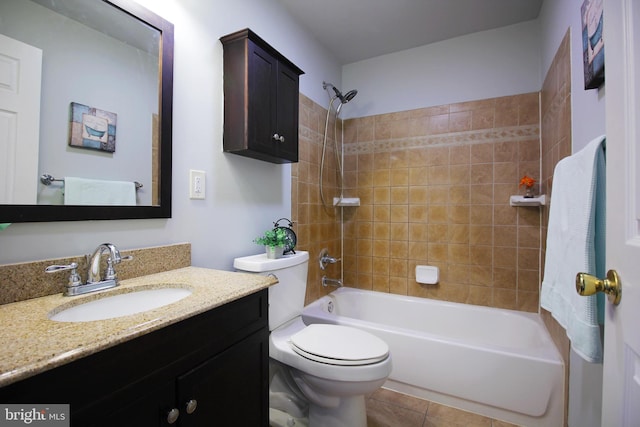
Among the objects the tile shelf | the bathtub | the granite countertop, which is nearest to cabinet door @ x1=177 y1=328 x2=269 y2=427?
the granite countertop

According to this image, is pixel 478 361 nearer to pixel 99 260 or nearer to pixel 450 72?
pixel 99 260

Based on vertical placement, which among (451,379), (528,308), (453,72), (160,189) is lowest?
(451,379)

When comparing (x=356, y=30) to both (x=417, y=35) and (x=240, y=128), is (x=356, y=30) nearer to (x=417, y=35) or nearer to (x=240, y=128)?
(x=417, y=35)

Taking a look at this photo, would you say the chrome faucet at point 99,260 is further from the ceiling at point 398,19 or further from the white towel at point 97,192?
the ceiling at point 398,19

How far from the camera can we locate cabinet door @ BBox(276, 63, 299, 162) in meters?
1.58

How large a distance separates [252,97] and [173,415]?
1281 millimetres

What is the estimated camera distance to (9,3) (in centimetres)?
81

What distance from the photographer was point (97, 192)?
3.23ft

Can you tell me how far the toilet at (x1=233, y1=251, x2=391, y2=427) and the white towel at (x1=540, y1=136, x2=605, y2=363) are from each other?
2.25 ft

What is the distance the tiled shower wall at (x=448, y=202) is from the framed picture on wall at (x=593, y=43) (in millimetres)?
1042

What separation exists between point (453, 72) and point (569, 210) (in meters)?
1.72

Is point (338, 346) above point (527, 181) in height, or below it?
below

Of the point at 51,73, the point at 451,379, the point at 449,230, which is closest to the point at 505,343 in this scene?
the point at 451,379

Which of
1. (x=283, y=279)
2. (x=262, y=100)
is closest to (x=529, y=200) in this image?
(x=283, y=279)
